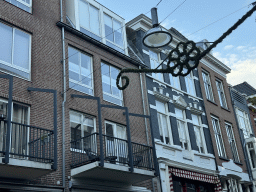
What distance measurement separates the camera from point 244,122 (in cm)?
2736

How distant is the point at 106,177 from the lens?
44.9ft

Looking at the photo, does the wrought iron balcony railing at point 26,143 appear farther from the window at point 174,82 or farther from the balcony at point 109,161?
the window at point 174,82

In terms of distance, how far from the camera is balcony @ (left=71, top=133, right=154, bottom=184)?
12.6m

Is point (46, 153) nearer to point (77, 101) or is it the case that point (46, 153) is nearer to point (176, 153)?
point (77, 101)

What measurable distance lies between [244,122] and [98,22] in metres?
15.3

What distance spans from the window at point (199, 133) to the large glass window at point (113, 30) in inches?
258

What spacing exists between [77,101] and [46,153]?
3.24m

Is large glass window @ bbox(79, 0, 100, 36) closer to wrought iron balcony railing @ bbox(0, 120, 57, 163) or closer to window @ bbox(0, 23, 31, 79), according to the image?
window @ bbox(0, 23, 31, 79)

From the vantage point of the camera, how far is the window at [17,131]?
11.1 meters

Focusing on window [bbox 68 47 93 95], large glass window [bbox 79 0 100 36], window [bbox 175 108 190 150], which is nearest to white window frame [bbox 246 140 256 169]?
window [bbox 175 108 190 150]

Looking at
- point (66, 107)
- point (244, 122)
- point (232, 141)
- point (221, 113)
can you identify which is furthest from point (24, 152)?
point (244, 122)

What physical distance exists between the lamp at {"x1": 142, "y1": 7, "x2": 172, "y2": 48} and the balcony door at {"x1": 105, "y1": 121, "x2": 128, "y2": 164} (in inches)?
216

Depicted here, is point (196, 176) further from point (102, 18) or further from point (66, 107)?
point (102, 18)

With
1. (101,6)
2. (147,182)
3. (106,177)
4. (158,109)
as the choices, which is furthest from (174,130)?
(101,6)
